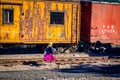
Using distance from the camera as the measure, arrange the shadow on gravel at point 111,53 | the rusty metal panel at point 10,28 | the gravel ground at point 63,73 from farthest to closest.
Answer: the shadow on gravel at point 111,53, the rusty metal panel at point 10,28, the gravel ground at point 63,73

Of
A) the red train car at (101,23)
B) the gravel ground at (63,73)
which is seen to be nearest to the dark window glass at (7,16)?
the gravel ground at (63,73)

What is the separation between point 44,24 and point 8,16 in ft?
7.99

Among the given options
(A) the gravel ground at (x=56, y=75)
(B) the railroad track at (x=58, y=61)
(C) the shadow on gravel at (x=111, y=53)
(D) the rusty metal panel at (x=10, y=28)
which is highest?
(D) the rusty metal panel at (x=10, y=28)

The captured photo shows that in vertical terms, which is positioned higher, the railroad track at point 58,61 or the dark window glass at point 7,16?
the dark window glass at point 7,16

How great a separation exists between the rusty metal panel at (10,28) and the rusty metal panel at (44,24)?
352 mm

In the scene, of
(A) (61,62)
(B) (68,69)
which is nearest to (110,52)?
(A) (61,62)

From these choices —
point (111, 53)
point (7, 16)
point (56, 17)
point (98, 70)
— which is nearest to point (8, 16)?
point (7, 16)

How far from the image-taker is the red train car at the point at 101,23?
71.5ft

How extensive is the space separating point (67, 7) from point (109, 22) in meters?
3.31

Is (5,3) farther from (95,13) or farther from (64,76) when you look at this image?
(64,76)

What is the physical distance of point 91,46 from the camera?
2231 centimetres

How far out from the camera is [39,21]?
2058cm

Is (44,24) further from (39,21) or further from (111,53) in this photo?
(111,53)

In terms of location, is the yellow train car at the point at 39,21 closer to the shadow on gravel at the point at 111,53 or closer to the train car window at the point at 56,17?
the train car window at the point at 56,17
